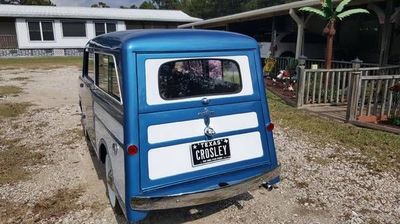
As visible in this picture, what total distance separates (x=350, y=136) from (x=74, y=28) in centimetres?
2966

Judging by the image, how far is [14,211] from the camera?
391cm

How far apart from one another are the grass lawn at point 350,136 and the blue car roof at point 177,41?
10.0 ft

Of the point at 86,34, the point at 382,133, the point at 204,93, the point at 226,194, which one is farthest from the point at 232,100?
the point at 86,34

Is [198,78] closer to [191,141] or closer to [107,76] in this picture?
[191,141]

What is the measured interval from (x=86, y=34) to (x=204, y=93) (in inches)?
1206

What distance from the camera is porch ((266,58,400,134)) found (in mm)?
6910

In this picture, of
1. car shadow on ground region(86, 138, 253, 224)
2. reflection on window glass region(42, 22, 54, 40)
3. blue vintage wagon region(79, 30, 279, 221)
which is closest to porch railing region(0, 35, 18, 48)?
reflection on window glass region(42, 22, 54, 40)

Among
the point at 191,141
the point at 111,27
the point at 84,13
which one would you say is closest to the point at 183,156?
the point at 191,141

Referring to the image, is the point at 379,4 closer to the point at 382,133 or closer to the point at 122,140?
the point at 382,133

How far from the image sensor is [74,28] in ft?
100

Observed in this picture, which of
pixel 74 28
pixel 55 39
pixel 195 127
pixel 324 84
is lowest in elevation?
pixel 324 84

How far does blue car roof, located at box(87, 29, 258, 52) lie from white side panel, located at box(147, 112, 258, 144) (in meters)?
0.74

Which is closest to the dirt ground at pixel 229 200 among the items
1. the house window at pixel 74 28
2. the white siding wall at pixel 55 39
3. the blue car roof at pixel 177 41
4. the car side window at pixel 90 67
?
the car side window at pixel 90 67

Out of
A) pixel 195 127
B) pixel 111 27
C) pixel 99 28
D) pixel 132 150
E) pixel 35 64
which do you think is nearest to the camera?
pixel 132 150
